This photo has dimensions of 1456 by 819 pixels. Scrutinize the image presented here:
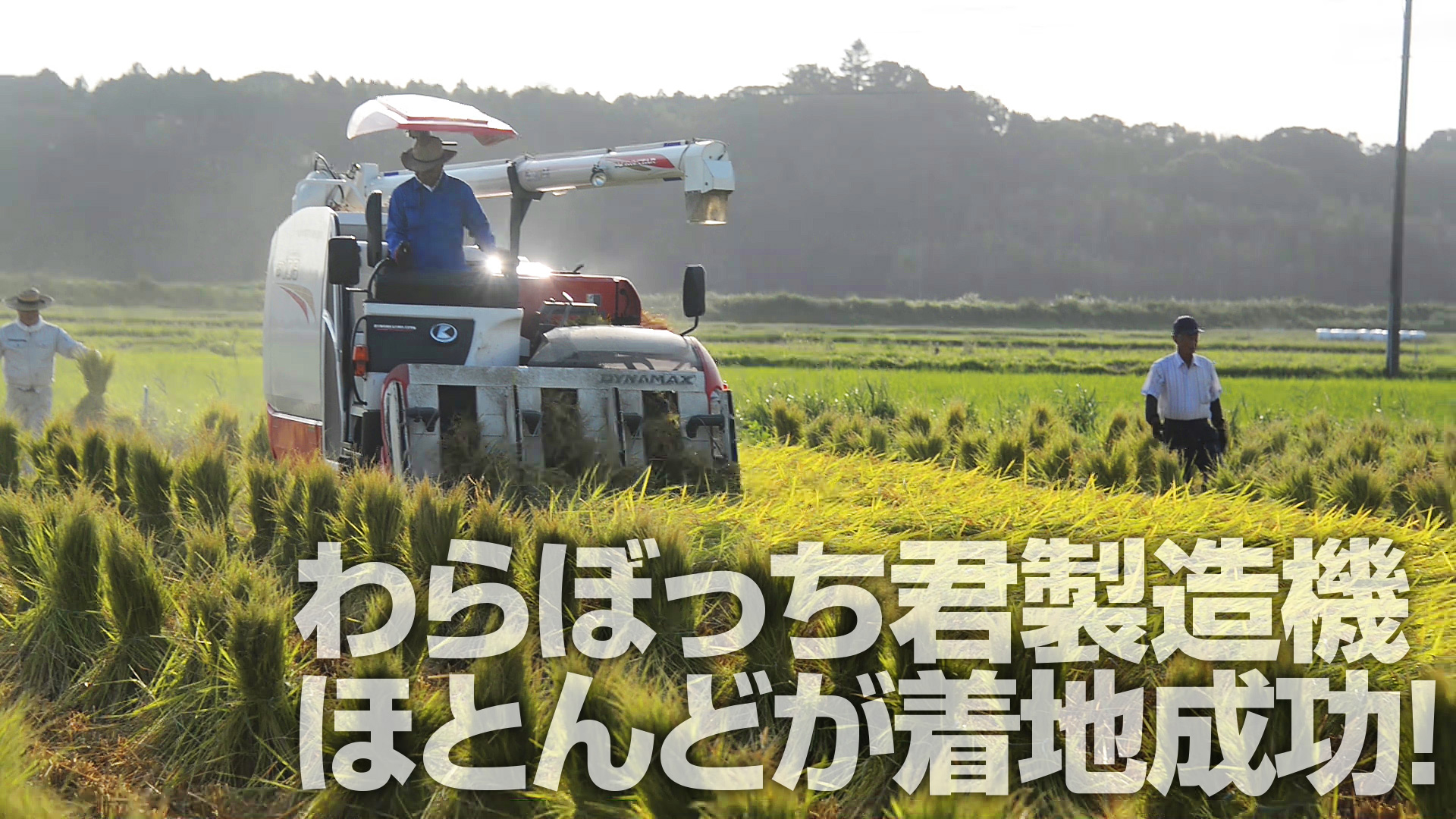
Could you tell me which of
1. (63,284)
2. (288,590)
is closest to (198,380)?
(288,590)

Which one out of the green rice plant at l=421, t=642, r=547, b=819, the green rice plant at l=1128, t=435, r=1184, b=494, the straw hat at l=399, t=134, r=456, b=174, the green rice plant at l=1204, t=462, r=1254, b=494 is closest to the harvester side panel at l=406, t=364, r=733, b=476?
the straw hat at l=399, t=134, r=456, b=174

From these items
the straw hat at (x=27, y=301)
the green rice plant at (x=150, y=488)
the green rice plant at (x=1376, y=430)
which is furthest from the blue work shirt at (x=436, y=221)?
the green rice plant at (x=1376, y=430)

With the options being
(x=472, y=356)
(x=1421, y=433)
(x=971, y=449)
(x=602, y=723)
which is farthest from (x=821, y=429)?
(x=602, y=723)

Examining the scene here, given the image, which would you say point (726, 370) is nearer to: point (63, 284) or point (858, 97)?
point (63, 284)

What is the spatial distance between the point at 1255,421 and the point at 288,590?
13000 millimetres

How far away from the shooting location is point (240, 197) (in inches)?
4823

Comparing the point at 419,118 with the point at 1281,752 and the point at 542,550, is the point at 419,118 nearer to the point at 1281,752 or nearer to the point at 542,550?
the point at 542,550

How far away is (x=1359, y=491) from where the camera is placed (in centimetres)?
893

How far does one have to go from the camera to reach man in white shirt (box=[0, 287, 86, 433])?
1321cm

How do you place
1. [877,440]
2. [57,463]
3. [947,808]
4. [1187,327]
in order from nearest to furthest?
[947,808]
[57,463]
[1187,327]
[877,440]

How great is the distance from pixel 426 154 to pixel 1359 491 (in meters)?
6.45

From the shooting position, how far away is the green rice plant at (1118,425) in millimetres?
13359

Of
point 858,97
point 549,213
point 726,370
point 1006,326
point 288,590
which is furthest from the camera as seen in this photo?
point 858,97

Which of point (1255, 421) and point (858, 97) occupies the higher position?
point (858, 97)
